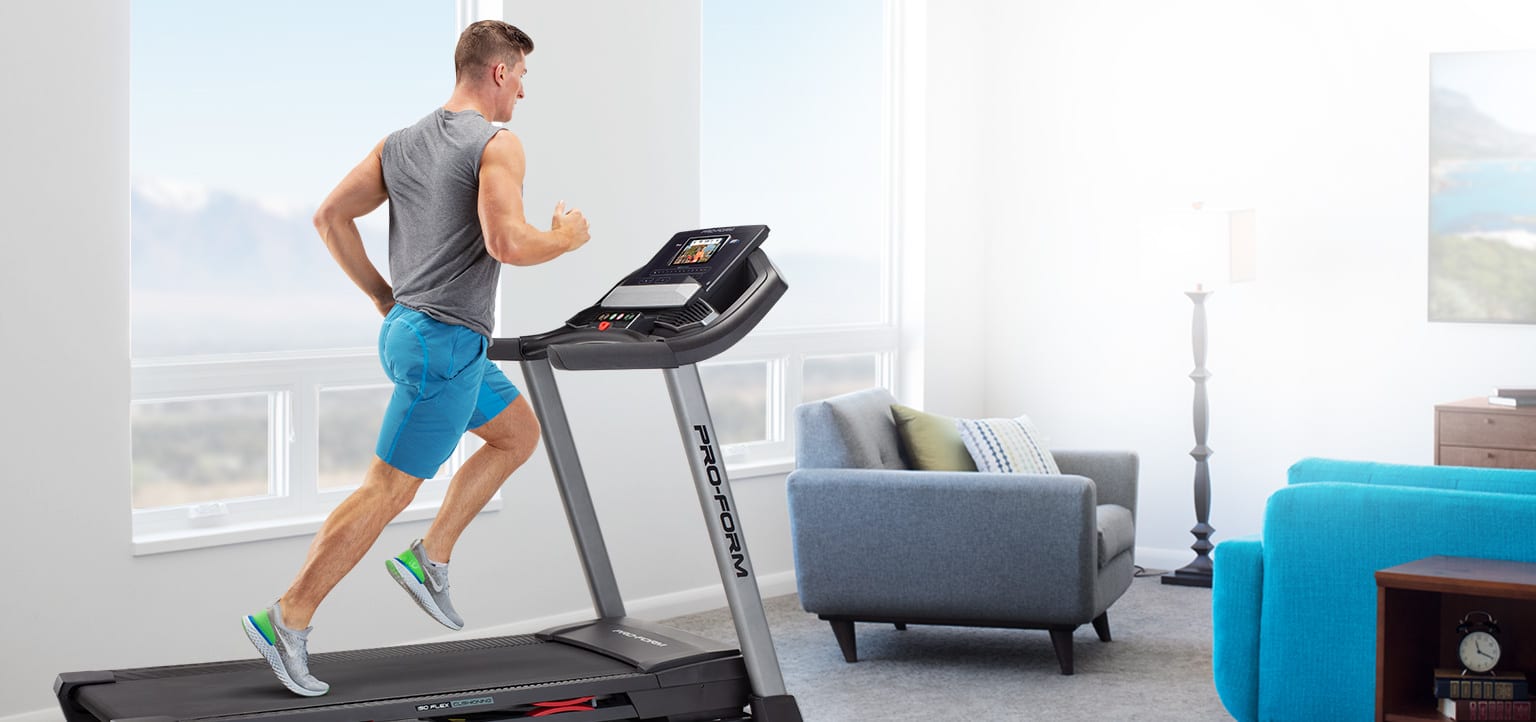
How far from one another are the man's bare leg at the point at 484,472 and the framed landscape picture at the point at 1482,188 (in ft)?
12.4

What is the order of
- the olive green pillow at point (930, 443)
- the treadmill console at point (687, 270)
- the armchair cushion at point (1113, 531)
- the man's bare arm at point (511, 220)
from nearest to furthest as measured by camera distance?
the man's bare arm at point (511, 220)
the treadmill console at point (687, 270)
the armchair cushion at point (1113, 531)
the olive green pillow at point (930, 443)

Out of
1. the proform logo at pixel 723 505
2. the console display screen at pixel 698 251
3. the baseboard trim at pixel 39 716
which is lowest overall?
the baseboard trim at pixel 39 716

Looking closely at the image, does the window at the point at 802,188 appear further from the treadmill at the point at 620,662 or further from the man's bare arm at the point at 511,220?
the man's bare arm at the point at 511,220

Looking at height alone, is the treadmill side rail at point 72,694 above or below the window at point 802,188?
below

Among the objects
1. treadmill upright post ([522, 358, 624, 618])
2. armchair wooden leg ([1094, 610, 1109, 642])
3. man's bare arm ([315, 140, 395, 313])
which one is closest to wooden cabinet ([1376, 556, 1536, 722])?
armchair wooden leg ([1094, 610, 1109, 642])

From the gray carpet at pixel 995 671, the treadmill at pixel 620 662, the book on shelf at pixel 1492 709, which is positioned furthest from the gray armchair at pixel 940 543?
the book on shelf at pixel 1492 709

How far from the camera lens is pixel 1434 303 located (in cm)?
568

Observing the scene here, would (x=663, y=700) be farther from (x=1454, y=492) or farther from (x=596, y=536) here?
(x=1454, y=492)

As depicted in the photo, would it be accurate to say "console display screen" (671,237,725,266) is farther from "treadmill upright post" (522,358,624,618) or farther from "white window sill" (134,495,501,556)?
"white window sill" (134,495,501,556)

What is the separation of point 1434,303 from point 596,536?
11.8 feet

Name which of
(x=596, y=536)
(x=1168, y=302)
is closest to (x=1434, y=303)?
(x=1168, y=302)

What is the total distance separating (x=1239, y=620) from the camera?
3506mm

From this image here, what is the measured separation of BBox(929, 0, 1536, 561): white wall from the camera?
18.8ft

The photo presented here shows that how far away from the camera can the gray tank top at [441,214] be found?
3.04 meters
